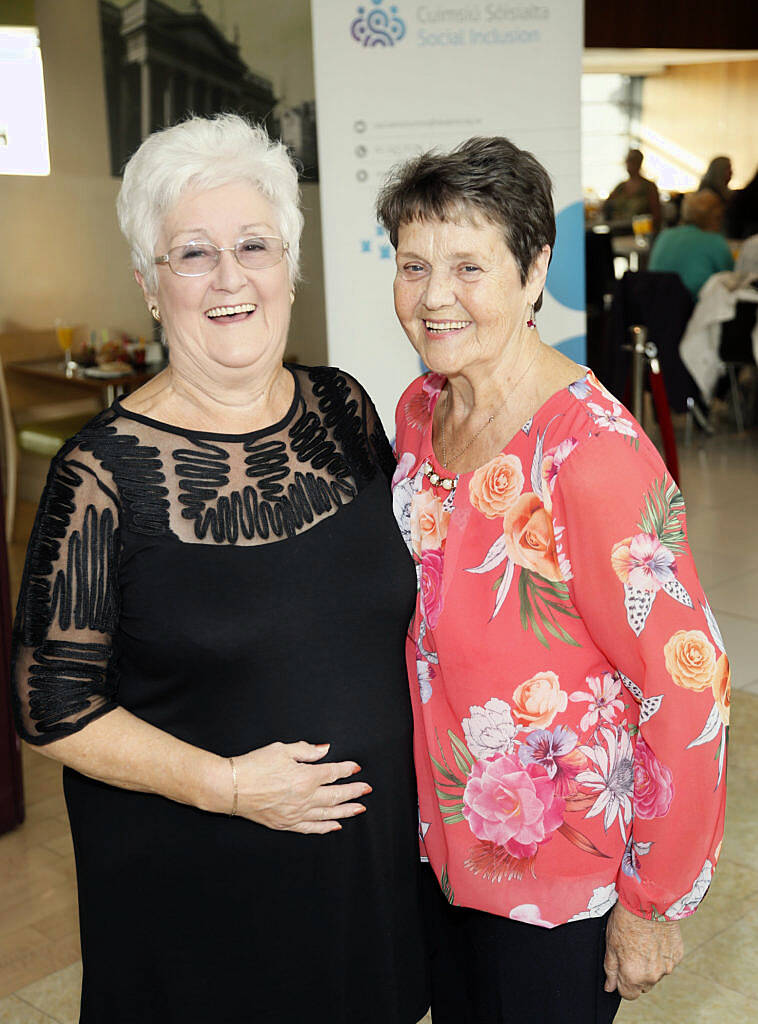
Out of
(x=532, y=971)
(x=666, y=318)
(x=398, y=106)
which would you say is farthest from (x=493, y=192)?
(x=666, y=318)

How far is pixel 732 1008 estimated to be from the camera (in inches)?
96.4

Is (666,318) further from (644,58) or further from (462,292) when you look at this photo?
(462,292)

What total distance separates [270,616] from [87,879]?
47cm

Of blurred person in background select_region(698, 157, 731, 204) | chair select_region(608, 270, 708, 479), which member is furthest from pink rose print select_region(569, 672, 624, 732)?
blurred person in background select_region(698, 157, 731, 204)

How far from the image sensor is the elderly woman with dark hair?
1.40 meters

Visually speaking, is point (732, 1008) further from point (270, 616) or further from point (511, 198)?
point (511, 198)

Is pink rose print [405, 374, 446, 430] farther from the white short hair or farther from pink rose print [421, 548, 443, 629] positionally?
the white short hair

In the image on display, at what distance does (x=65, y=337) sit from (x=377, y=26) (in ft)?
6.08

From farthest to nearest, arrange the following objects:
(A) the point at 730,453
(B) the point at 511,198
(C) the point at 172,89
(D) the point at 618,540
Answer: (A) the point at 730,453, (C) the point at 172,89, (B) the point at 511,198, (D) the point at 618,540

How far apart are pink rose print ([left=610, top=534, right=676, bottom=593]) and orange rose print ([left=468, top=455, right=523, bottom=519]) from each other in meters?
0.17

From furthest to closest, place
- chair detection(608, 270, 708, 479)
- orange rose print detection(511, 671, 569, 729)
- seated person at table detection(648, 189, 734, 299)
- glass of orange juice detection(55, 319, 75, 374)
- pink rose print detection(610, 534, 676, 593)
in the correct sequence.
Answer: seated person at table detection(648, 189, 734, 299) → chair detection(608, 270, 708, 479) → glass of orange juice detection(55, 319, 75, 374) → orange rose print detection(511, 671, 569, 729) → pink rose print detection(610, 534, 676, 593)

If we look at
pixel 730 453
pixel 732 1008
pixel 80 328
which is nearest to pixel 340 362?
pixel 80 328

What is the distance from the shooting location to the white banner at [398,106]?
3871 mm

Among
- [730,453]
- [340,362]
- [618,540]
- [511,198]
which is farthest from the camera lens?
[730,453]
